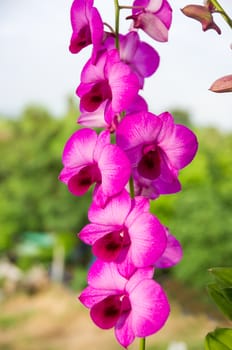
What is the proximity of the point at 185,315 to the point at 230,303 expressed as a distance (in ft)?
16.2

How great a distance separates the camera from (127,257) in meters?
0.38

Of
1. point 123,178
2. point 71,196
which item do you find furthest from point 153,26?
point 71,196

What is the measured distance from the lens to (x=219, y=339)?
0.41 meters

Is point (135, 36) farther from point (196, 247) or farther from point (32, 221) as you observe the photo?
point (32, 221)

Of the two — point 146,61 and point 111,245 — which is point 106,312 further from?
point 146,61

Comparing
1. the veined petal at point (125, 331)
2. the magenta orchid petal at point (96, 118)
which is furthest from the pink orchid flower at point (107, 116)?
the veined petal at point (125, 331)

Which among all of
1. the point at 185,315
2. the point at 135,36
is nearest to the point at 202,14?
the point at 135,36

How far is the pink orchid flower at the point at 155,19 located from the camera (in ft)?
1.32

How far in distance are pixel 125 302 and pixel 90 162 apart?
82mm

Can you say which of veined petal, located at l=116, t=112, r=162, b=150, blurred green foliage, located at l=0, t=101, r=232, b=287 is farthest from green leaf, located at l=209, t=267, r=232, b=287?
blurred green foliage, located at l=0, t=101, r=232, b=287

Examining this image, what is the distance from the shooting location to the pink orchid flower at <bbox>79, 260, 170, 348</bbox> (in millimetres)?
362

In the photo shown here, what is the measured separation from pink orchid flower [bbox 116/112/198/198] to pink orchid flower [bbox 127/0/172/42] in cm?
6

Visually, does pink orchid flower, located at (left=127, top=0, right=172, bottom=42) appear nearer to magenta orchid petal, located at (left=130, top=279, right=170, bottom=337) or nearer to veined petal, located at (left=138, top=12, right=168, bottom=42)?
veined petal, located at (left=138, top=12, right=168, bottom=42)

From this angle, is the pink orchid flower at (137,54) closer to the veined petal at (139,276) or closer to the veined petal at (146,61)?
the veined petal at (146,61)
